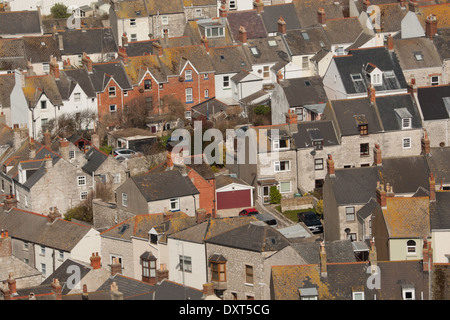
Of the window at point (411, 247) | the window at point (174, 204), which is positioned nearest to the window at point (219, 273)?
the window at point (411, 247)

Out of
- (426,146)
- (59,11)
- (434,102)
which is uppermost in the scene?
(59,11)

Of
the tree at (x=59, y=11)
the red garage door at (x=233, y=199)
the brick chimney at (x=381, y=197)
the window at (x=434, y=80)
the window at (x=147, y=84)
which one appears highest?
the tree at (x=59, y=11)

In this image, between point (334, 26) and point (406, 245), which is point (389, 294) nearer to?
point (406, 245)

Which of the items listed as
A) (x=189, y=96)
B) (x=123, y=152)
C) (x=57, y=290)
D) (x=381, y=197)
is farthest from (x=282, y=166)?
(x=57, y=290)

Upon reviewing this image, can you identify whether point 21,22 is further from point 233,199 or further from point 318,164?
point 318,164

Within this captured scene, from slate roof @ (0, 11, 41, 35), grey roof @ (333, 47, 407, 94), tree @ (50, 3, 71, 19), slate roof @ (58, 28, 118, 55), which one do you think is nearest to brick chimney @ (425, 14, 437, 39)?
grey roof @ (333, 47, 407, 94)

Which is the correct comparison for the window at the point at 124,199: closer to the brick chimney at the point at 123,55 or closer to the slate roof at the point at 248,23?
the brick chimney at the point at 123,55
